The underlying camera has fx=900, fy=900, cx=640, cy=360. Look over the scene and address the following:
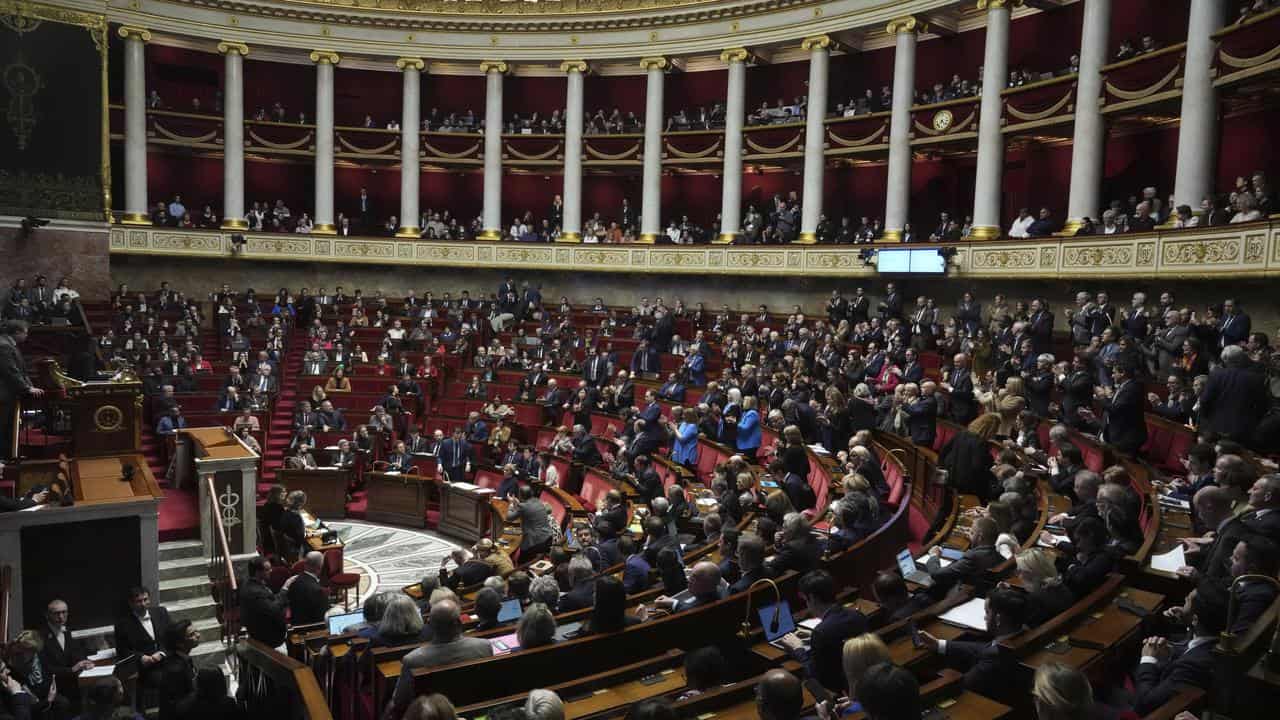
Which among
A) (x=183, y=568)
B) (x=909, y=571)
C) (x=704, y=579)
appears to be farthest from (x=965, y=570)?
(x=183, y=568)

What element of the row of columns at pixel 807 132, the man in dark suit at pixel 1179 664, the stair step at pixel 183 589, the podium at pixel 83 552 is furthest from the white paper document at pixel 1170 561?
the row of columns at pixel 807 132

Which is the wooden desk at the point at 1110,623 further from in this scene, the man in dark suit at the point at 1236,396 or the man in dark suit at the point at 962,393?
the man in dark suit at the point at 962,393

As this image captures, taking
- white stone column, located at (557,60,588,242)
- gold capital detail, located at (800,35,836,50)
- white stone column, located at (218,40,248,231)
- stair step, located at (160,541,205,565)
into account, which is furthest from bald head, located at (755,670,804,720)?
white stone column, located at (218,40,248,231)

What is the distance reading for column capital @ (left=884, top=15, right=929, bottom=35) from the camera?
867 inches

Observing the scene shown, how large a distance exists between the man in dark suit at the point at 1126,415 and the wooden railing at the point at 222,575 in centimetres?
929

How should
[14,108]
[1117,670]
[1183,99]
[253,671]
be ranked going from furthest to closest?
[14,108] < [1183,99] < [253,671] < [1117,670]

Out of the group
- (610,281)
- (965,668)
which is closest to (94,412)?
(965,668)

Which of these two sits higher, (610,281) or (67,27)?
(67,27)

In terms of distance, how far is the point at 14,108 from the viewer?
19.6m

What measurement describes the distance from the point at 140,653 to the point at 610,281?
2051 centimetres

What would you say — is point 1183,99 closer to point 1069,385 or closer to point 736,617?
point 1069,385

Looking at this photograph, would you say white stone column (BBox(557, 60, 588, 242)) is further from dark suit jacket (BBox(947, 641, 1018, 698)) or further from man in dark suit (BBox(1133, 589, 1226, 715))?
man in dark suit (BBox(1133, 589, 1226, 715))

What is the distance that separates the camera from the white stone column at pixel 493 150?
27781 mm

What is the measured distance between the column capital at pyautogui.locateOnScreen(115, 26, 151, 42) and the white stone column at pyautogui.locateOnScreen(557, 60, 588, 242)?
11706mm
